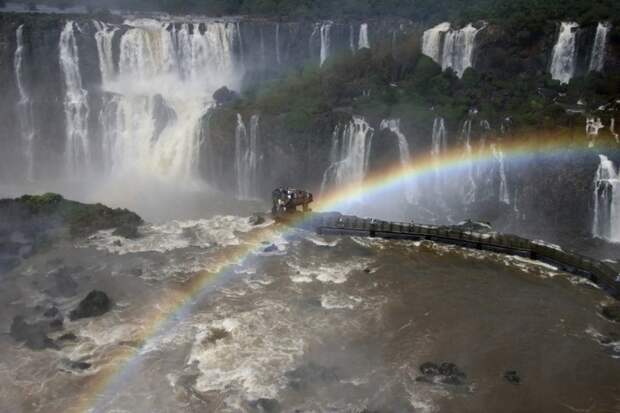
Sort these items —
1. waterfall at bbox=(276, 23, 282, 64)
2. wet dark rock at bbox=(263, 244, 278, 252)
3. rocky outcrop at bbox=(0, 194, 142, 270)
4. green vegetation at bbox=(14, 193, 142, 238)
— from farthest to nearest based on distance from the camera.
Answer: waterfall at bbox=(276, 23, 282, 64) < green vegetation at bbox=(14, 193, 142, 238) < rocky outcrop at bbox=(0, 194, 142, 270) < wet dark rock at bbox=(263, 244, 278, 252)

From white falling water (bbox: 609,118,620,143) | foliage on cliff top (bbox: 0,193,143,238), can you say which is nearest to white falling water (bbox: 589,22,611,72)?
white falling water (bbox: 609,118,620,143)

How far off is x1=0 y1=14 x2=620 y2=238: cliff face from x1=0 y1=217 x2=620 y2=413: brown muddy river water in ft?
32.8

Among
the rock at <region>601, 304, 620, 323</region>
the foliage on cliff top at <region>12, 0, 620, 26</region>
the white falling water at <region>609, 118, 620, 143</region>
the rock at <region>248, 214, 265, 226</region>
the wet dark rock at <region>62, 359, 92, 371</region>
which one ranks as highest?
the foliage on cliff top at <region>12, 0, 620, 26</region>

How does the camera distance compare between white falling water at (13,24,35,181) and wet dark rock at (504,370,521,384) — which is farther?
white falling water at (13,24,35,181)

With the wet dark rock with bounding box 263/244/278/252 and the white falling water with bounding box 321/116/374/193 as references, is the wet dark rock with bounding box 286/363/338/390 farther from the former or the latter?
the white falling water with bounding box 321/116/374/193

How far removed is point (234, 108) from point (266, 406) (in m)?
27.5

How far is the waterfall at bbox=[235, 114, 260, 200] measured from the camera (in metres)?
43.1

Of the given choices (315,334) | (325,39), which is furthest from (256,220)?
(325,39)

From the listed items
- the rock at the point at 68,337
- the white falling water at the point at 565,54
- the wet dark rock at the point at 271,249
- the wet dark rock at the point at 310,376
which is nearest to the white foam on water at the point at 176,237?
the wet dark rock at the point at 271,249

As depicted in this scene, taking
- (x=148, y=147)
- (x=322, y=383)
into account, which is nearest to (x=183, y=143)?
(x=148, y=147)

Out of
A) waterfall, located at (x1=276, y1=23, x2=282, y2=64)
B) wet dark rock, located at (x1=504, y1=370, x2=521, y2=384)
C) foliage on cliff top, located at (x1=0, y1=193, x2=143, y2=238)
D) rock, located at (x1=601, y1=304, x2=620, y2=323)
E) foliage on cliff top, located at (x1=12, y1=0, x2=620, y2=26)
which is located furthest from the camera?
foliage on cliff top, located at (x1=12, y1=0, x2=620, y2=26)

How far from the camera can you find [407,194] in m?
40.9

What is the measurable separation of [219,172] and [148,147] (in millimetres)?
6350

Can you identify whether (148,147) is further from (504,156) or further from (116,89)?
(504,156)
